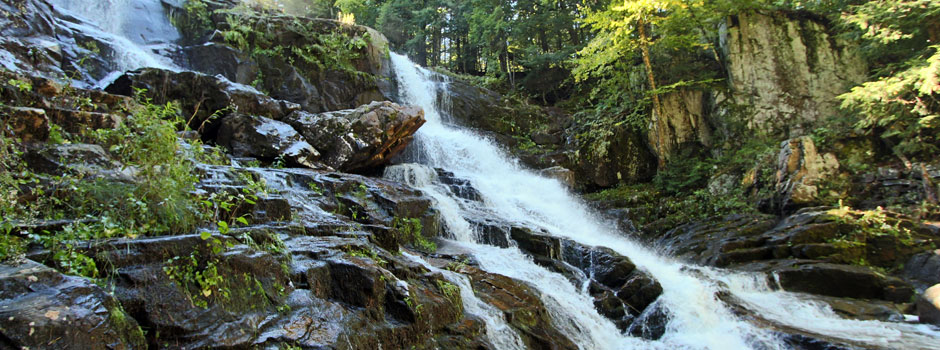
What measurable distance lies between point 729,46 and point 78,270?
1675cm

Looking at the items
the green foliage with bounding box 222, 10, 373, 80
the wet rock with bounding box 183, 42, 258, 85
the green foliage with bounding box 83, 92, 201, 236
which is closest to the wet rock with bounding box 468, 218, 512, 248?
the green foliage with bounding box 83, 92, 201, 236

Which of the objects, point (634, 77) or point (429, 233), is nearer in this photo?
point (429, 233)

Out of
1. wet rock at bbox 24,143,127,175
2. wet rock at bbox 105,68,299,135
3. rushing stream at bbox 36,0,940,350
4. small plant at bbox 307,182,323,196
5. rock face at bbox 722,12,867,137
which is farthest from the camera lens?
rock face at bbox 722,12,867,137

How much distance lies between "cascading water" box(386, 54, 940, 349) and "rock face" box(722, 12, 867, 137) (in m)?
6.39

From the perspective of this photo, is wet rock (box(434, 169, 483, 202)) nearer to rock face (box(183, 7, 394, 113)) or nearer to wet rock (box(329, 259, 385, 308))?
rock face (box(183, 7, 394, 113))

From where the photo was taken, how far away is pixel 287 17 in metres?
17.0

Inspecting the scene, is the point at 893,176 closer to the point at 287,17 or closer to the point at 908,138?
the point at 908,138

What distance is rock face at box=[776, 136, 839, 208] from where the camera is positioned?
1068 cm

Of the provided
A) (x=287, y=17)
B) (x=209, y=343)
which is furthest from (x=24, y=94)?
(x=287, y=17)

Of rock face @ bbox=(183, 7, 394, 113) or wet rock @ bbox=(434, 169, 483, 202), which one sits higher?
rock face @ bbox=(183, 7, 394, 113)

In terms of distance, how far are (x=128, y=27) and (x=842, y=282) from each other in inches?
806

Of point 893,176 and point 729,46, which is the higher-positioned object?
point 729,46

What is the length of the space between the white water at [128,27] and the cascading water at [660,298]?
832cm

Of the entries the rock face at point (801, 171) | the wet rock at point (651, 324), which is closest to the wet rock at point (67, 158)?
the wet rock at point (651, 324)
